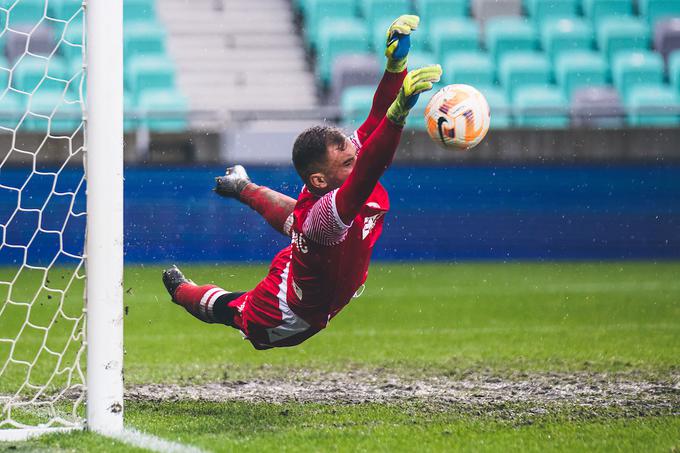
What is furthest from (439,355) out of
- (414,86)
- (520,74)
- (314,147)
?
(520,74)

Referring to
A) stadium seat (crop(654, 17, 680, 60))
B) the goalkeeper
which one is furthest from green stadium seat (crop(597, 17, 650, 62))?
the goalkeeper

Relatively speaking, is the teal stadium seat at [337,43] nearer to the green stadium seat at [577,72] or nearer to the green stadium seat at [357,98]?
the green stadium seat at [357,98]

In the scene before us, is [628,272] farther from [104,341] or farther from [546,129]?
[104,341]

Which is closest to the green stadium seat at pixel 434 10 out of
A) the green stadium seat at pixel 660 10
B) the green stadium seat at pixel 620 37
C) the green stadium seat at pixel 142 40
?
the green stadium seat at pixel 620 37

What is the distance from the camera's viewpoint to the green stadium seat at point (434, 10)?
14531mm

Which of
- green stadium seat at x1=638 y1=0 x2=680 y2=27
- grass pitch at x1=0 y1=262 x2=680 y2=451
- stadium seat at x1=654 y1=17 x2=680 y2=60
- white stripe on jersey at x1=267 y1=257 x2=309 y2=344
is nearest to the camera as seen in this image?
grass pitch at x1=0 y1=262 x2=680 y2=451

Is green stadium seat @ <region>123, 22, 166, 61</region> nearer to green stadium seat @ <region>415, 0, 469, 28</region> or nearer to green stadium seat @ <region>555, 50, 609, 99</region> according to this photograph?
green stadium seat @ <region>415, 0, 469, 28</region>

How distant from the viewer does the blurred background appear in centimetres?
1083

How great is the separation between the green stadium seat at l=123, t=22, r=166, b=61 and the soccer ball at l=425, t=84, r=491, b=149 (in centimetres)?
991

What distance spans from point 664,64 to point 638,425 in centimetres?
1106

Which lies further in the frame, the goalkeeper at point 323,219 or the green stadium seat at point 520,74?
the green stadium seat at point 520,74

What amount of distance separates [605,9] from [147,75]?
6.89m

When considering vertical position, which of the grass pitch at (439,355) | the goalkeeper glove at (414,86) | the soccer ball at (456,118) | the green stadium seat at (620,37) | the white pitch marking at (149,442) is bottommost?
the grass pitch at (439,355)

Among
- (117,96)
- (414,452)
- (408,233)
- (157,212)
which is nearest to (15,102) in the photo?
(157,212)
